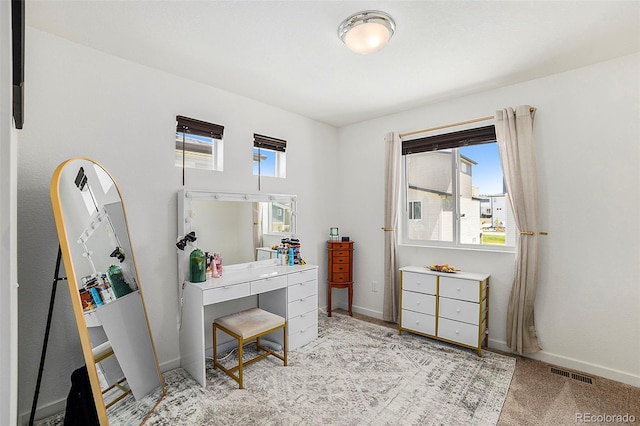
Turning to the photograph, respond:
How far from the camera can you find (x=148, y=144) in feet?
8.39

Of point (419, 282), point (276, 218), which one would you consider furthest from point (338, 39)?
point (419, 282)

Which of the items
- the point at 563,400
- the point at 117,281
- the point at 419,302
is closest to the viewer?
the point at 117,281

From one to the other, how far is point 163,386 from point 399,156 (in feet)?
10.9

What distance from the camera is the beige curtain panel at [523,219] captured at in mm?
2770

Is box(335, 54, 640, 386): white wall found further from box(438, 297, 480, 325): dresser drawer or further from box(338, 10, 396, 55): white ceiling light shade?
box(338, 10, 396, 55): white ceiling light shade

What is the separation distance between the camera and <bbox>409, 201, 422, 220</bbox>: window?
376 centimetres

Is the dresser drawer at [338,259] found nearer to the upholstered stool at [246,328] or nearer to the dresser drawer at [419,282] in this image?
the dresser drawer at [419,282]

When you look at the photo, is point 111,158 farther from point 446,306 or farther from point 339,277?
point 446,306

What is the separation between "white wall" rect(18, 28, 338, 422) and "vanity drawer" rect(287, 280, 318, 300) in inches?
42.1

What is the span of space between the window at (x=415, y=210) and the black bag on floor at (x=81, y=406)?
3.43 meters

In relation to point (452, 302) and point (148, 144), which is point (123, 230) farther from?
point (452, 302)

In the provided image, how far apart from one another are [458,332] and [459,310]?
0.22 m

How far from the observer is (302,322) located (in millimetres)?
3146

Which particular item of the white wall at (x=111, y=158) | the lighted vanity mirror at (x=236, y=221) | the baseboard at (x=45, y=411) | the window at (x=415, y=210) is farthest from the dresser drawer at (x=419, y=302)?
the baseboard at (x=45, y=411)
